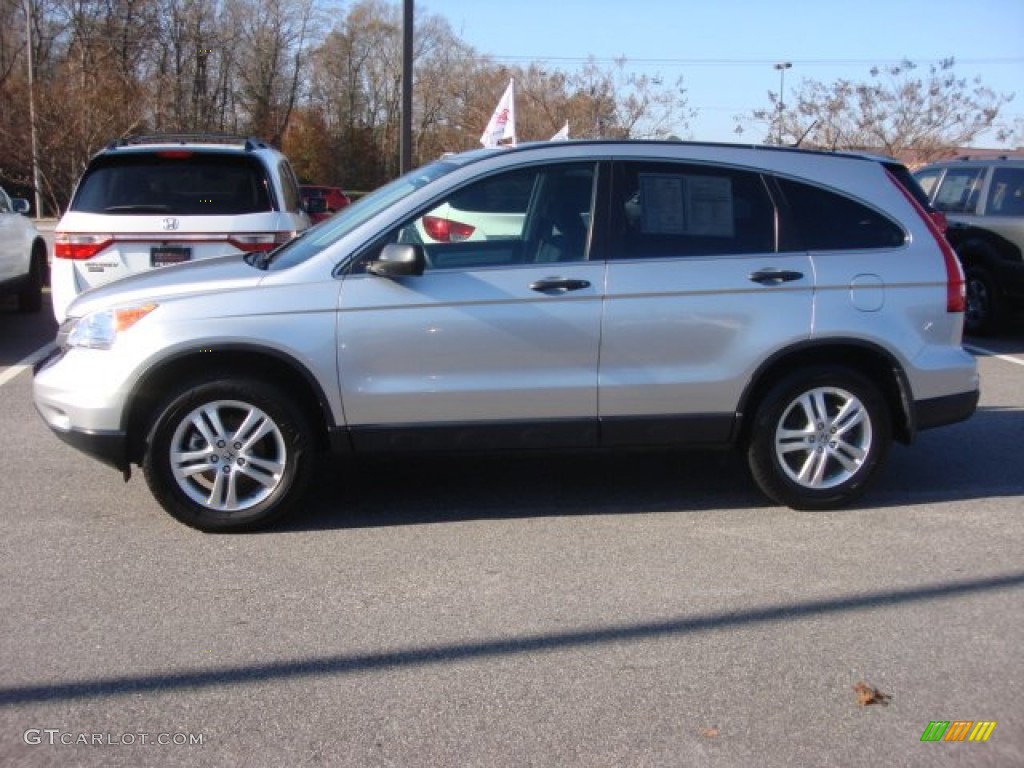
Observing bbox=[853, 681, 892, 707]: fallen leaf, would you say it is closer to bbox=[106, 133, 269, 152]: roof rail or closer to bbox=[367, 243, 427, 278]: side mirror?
bbox=[367, 243, 427, 278]: side mirror

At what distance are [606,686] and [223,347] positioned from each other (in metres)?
2.43

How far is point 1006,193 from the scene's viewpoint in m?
11.3

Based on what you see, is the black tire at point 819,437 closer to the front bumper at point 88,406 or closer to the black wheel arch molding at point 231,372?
the black wheel arch molding at point 231,372

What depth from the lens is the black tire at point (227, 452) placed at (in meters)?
4.90

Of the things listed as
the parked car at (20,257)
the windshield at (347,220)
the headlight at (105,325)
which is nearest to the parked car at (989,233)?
the windshield at (347,220)

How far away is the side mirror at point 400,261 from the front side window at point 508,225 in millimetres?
177

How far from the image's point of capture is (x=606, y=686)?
3592 mm

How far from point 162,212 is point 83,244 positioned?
0.62 m

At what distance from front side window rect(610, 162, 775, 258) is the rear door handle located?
0.14 metres

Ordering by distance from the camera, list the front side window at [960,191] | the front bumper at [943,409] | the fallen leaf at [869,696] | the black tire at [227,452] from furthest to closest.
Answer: the front side window at [960,191] < the front bumper at [943,409] < the black tire at [227,452] < the fallen leaf at [869,696]

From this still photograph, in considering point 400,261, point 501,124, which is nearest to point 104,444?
point 400,261

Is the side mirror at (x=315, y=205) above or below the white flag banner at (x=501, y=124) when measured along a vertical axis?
below

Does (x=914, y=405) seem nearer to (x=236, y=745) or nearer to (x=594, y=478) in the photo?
(x=594, y=478)

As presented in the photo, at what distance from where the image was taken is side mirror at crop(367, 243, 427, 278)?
15.7 feet
